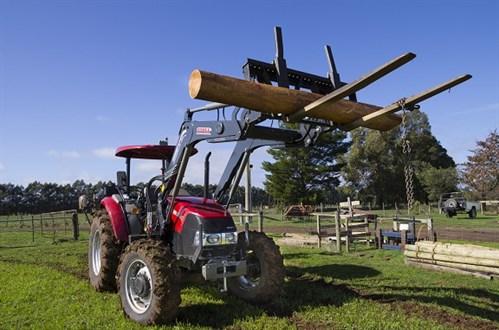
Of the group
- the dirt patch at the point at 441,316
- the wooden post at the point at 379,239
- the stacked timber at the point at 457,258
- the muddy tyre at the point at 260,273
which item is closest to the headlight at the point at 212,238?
the muddy tyre at the point at 260,273

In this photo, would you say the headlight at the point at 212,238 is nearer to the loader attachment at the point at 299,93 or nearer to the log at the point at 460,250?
the loader attachment at the point at 299,93

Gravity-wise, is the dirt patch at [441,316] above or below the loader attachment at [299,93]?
below

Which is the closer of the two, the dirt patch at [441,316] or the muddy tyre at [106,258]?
the dirt patch at [441,316]

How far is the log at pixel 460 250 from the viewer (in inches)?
372

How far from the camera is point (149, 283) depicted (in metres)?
5.90

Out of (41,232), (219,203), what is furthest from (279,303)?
(41,232)

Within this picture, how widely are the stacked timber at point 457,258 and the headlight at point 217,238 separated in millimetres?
6339

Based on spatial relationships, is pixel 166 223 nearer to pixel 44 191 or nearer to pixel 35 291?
pixel 35 291

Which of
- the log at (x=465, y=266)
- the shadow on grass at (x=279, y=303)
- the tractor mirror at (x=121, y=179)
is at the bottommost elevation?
the log at (x=465, y=266)

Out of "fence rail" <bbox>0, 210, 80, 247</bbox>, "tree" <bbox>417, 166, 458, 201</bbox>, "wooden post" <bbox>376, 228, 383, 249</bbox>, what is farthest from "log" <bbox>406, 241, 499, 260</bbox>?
"tree" <bbox>417, 166, 458, 201</bbox>

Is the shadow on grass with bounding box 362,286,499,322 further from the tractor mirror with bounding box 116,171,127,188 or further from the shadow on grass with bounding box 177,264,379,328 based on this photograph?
the tractor mirror with bounding box 116,171,127,188

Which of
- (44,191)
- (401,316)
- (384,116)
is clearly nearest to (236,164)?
(384,116)

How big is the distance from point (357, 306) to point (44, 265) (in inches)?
322

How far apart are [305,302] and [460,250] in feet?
17.1
